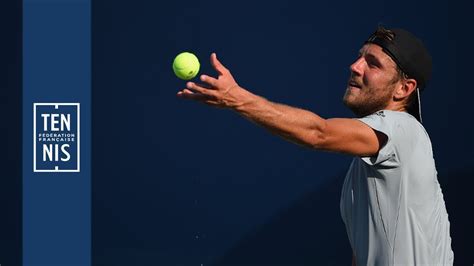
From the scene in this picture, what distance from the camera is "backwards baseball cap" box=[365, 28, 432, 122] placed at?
221cm

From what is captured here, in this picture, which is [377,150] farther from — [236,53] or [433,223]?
[236,53]

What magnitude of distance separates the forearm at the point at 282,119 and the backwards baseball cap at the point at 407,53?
441mm

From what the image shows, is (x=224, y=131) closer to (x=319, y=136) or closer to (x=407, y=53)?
(x=407, y=53)

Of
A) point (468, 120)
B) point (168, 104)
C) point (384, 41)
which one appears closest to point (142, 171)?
point (168, 104)

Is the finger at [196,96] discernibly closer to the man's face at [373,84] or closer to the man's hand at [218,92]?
the man's hand at [218,92]

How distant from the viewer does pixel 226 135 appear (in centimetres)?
457

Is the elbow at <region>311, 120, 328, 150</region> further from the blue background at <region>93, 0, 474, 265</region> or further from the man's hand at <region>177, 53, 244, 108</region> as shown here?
the blue background at <region>93, 0, 474, 265</region>

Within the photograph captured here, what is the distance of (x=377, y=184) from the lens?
80.4 inches

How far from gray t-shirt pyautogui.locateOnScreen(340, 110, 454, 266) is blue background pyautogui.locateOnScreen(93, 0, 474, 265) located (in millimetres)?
2440

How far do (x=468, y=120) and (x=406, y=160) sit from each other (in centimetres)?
274

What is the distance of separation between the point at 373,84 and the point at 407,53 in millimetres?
126

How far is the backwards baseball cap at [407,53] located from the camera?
87.0 inches
